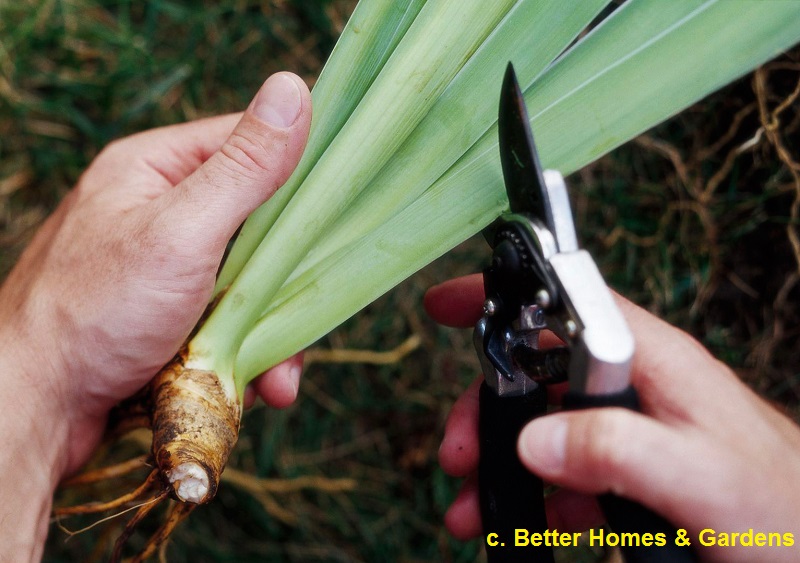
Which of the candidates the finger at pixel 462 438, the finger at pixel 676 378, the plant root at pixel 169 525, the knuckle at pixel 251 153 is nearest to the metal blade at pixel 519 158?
the finger at pixel 676 378

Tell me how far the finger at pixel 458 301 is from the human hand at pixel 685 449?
31 centimetres

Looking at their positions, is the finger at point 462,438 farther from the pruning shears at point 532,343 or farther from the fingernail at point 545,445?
the fingernail at point 545,445

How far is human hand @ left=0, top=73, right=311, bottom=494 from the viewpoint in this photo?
3.00 ft

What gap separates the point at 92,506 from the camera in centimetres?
107

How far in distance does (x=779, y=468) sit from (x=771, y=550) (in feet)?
0.32

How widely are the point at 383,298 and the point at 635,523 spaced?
101 centimetres

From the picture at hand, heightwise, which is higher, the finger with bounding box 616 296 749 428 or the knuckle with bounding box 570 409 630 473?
the finger with bounding box 616 296 749 428

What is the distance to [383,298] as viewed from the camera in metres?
1.66

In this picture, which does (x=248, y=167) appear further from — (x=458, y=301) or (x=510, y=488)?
(x=510, y=488)

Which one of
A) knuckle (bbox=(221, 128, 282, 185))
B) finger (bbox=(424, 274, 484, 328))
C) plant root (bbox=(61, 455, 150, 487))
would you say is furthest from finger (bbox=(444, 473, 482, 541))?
knuckle (bbox=(221, 128, 282, 185))

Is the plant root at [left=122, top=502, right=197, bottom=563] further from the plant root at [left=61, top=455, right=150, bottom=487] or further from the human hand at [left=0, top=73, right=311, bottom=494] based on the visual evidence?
the human hand at [left=0, top=73, right=311, bottom=494]

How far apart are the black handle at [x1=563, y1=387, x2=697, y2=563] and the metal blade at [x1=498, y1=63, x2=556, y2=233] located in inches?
7.9

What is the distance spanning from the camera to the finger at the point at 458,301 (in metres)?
1.15

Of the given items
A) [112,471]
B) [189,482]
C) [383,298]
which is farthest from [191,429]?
[383,298]
